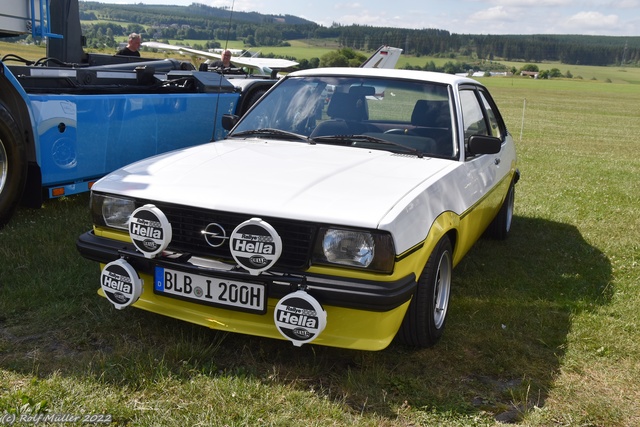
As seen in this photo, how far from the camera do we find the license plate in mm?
2953

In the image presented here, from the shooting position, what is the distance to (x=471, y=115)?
4.64 metres

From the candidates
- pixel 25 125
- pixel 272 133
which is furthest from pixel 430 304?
pixel 25 125

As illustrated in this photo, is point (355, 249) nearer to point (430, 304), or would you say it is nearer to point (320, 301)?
point (320, 301)

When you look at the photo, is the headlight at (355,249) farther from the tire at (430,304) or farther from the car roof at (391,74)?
the car roof at (391,74)

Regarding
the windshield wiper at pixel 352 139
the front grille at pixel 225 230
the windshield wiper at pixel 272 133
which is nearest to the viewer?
the front grille at pixel 225 230

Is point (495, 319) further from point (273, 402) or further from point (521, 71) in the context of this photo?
point (521, 71)

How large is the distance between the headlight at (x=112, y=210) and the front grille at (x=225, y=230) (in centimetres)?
12

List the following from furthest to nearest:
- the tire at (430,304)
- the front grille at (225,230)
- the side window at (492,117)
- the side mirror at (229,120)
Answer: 1. the side window at (492,117)
2. the side mirror at (229,120)
3. the tire at (430,304)
4. the front grille at (225,230)

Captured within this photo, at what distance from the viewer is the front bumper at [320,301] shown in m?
2.86

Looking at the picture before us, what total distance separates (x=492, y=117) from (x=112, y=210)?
3.44 meters

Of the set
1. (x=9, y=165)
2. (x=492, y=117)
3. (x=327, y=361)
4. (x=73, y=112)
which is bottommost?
(x=327, y=361)

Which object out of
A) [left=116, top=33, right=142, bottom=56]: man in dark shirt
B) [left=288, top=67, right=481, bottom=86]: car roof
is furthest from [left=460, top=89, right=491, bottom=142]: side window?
[left=116, top=33, right=142, bottom=56]: man in dark shirt

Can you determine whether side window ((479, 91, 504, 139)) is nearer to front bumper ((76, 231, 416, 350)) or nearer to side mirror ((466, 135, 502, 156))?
side mirror ((466, 135, 502, 156))

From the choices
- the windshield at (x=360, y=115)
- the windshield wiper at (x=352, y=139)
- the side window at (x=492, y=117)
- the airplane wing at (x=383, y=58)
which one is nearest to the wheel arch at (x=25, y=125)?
the windshield at (x=360, y=115)
